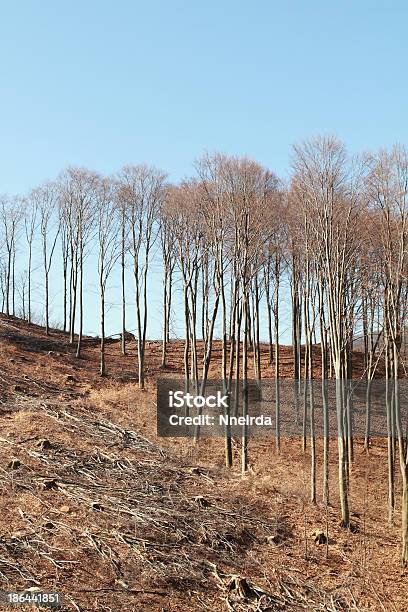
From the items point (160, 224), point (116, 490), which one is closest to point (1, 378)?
point (160, 224)

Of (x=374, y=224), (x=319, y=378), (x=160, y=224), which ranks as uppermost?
(x=160, y=224)

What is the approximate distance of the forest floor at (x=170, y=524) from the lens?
32.9ft

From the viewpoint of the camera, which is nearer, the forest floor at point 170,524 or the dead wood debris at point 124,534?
the dead wood debris at point 124,534

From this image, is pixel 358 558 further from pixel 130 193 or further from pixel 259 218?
pixel 130 193

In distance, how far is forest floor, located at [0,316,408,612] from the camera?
32.9 feet

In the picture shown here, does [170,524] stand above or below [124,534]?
below

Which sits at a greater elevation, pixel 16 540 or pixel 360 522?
pixel 16 540

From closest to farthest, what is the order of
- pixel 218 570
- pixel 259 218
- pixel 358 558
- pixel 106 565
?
1. pixel 106 565
2. pixel 218 570
3. pixel 358 558
4. pixel 259 218

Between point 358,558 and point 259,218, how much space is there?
1077 cm

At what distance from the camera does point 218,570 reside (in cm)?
1105

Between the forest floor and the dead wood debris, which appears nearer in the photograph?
the dead wood debris

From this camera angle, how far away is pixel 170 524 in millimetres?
12484

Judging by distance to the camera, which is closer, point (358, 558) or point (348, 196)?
point (358, 558)

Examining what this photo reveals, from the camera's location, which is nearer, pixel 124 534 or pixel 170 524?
pixel 124 534
